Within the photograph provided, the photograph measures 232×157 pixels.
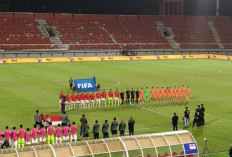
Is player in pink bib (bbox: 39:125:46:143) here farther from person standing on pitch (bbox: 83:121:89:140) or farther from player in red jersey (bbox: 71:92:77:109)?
player in red jersey (bbox: 71:92:77:109)

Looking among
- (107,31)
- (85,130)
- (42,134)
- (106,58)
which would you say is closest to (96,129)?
(85,130)

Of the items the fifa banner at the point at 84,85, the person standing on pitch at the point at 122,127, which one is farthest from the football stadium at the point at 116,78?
the fifa banner at the point at 84,85

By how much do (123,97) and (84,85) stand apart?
6.90 m

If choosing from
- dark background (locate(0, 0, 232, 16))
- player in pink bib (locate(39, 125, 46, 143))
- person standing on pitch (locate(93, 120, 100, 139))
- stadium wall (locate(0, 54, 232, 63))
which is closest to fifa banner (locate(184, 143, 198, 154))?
person standing on pitch (locate(93, 120, 100, 139))

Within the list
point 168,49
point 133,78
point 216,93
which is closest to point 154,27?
point 168,49

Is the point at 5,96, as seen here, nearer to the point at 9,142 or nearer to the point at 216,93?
the point at 9,142

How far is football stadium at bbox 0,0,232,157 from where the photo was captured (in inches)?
1048

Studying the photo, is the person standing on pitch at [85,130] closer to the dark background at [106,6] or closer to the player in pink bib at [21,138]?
the player in pink bib at [21,138]

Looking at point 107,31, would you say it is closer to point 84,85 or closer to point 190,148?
point 84,85

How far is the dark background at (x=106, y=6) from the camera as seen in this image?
10744 cm

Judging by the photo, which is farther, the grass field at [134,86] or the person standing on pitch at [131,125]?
the grass field at [134,86]

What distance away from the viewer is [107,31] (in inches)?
4058

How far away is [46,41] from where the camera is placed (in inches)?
3711

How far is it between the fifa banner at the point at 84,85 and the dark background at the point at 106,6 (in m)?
61.2
